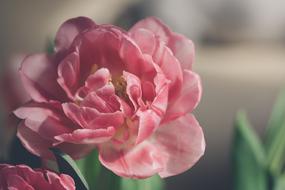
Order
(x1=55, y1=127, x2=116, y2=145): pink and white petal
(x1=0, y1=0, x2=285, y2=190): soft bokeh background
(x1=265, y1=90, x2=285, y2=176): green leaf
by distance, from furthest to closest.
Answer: (x1=0, y1=0, x2=285, y2=190): soft bokeh background < (x1=265, y1=90, x2=285, y2=176): green leaf < (x1=55, y1=127, x2=116, y2=145): pink and white petal

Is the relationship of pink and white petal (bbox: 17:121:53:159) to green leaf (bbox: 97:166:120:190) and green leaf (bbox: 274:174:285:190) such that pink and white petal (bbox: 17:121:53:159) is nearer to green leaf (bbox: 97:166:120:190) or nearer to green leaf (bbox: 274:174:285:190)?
green leaf (bbox: 97:166:120:190)

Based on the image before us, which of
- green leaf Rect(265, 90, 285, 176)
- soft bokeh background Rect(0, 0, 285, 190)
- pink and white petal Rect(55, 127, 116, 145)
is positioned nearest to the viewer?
pink and white petal Rect(55, 127, 116, 145)

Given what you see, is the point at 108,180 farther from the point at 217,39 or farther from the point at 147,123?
the point at 217,39

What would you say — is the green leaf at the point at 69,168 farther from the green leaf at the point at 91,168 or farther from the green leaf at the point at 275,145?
the green leaf at the point at 275,145

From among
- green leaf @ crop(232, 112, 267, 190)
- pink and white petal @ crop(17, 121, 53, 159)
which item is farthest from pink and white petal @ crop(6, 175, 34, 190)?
green leaf @ crop(232, 112, 267, 190)

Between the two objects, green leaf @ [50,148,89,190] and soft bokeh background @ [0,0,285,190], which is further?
soft bokeh background @ [0,0,285,190]

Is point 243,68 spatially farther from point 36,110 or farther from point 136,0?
point 36,110

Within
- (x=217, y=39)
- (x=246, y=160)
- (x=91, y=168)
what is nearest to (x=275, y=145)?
(x=246, y=160)

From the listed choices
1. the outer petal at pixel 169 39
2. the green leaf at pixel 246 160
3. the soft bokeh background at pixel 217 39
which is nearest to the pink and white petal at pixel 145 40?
the outer petal at pixel 169 39
